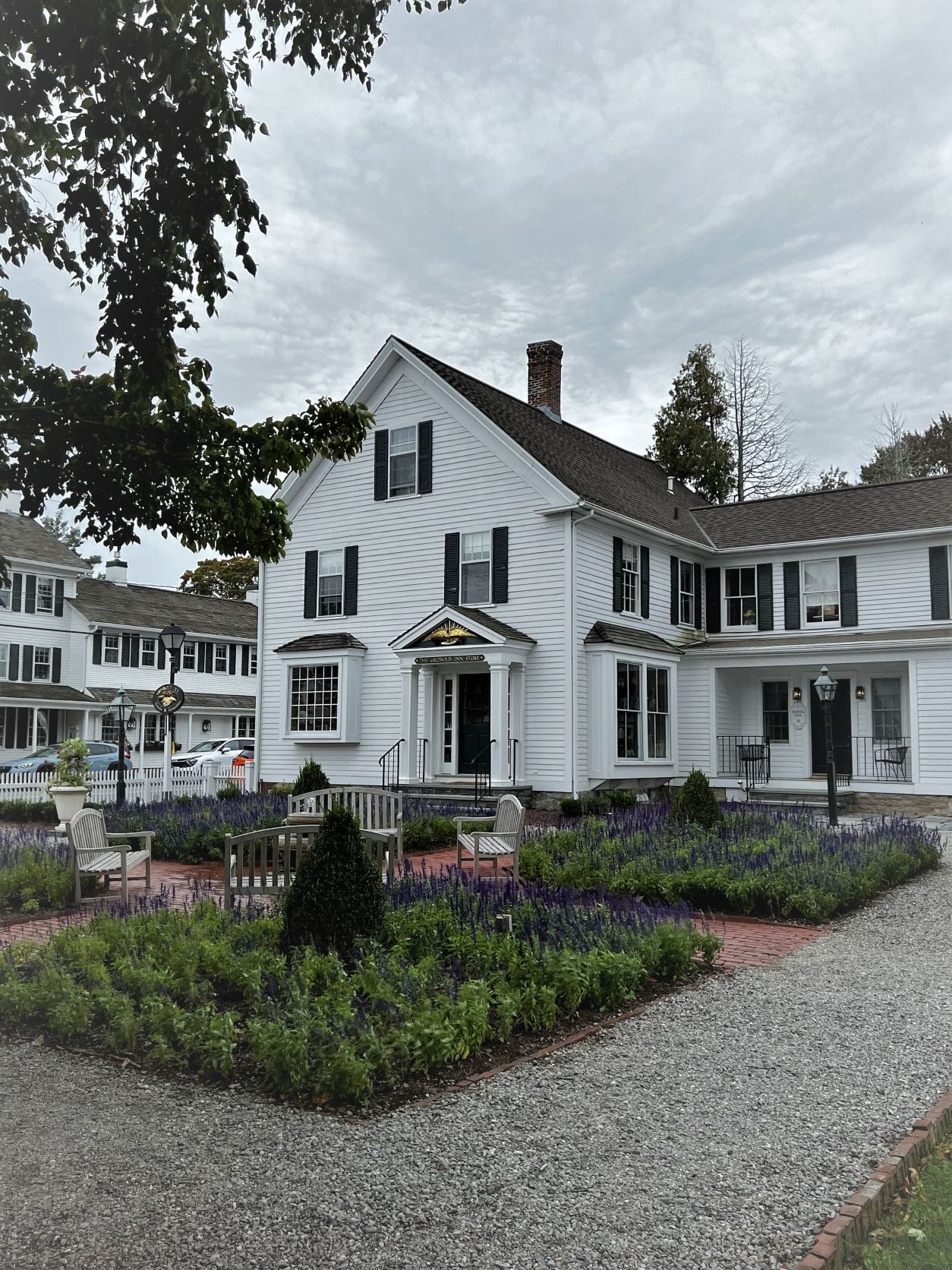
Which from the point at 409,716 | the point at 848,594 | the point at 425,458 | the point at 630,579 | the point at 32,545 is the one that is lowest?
the point at 409,716

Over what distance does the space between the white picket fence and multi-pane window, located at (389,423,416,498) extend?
7.37 metres

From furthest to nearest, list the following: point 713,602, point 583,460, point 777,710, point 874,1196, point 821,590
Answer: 1. point 713,602
2. point 777,710
3. point 821,590
4. point 583,460
5. point 874,1196

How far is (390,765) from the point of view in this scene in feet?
76.2

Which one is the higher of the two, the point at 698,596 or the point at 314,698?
the point at 698,596

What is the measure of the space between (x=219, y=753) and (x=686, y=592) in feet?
61.3

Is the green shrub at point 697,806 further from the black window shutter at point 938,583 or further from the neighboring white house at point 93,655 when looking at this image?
the neighboring white house at point 93,655

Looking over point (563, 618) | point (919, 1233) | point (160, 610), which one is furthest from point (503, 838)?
point (160, 610)

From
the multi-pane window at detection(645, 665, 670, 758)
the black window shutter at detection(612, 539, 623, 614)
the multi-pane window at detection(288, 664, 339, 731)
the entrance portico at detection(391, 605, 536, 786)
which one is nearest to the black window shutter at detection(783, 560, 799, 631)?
the multi-pane window at detection(645, 665, 670, 758)

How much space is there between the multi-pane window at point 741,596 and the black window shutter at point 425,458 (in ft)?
26.4

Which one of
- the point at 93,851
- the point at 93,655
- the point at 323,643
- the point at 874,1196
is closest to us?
the point at 874,1196

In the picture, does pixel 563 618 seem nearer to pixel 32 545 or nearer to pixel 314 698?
pixel 314 698

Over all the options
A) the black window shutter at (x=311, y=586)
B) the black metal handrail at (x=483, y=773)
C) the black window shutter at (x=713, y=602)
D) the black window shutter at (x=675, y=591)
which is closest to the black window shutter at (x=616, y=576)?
the black window shutter at (x=675, y=591)

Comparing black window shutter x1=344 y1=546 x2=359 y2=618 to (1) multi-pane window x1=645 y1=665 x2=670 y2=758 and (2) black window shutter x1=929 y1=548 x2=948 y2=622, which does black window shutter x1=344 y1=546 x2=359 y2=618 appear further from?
(2) black window shutter x1=929 y1=548 x2=948 y2=622

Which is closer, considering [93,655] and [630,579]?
[630,579]
